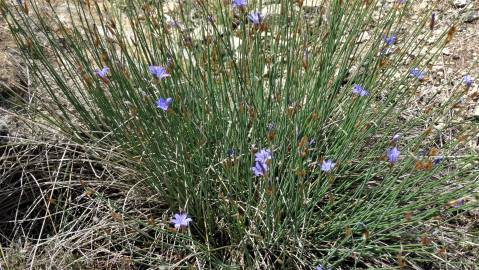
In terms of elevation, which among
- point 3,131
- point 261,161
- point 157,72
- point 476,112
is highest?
point 157,72

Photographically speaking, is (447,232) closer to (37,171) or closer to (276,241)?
(276,241)

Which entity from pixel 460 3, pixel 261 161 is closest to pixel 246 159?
pixel 261 161

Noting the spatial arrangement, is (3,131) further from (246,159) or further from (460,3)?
(460,3)

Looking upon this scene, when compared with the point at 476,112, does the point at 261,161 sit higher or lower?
higher

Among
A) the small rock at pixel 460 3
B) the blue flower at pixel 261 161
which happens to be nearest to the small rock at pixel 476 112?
the small rock at pixel 460 3

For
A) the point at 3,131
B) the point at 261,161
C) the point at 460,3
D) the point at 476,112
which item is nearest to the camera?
the point at 261,161

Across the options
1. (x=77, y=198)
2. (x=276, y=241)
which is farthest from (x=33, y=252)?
(x=276, y=241)

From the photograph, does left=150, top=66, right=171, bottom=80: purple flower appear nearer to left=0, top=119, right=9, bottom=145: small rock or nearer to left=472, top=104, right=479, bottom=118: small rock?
left=0, top=119, right=9, bottom=145: small rock

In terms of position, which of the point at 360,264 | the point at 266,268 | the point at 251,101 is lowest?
the point at 360,264

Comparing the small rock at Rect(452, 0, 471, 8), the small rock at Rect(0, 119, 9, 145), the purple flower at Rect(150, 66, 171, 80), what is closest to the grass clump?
the purple flower at Rect(150, 66, 171, 80)

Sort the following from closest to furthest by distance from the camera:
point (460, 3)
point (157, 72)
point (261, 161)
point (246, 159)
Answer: point (261, 161)
point (157, 72)
point (246, 159)
point (460, 3)

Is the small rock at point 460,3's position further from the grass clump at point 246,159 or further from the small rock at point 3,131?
the small rock at point 3,131
